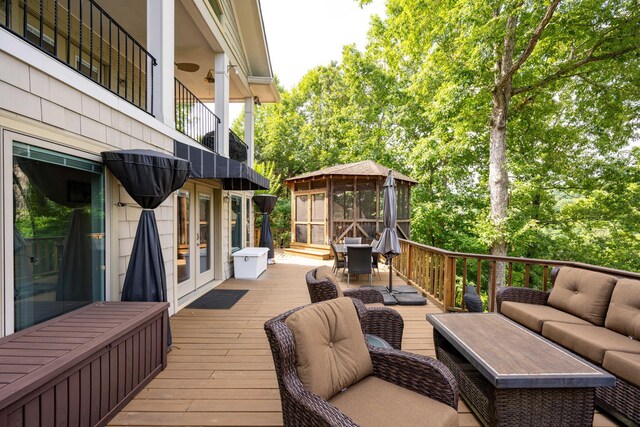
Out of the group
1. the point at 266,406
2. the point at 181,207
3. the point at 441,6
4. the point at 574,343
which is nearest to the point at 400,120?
the point at 441,6

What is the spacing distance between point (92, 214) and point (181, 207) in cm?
206

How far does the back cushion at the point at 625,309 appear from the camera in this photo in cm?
254

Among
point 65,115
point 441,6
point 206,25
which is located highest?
point 441,6

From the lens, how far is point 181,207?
4.84 meters

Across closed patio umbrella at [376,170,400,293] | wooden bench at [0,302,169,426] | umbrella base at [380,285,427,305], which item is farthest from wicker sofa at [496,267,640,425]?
wooden bench at [0,302,169,426]

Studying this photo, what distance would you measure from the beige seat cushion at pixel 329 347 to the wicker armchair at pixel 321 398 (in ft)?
0.19

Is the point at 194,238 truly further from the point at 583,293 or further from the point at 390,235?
the point at 583,293

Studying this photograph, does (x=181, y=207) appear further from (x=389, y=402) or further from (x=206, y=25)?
(x=389, y=402)

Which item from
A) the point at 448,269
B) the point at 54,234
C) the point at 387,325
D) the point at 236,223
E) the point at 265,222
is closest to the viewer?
the point at 54,234

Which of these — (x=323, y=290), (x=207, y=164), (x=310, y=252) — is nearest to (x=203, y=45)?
(x=207, y=164)

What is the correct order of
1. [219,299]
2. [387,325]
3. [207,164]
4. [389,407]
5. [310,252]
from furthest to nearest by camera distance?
1. [310,252]
2. [219,299]
3. [207,164]
4. [387,325]
5. [389,407]

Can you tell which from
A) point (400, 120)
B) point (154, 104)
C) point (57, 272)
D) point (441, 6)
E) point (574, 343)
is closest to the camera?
point (57, 272)

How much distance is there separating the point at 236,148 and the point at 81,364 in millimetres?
6157

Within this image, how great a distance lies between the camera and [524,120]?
32.6 ft
